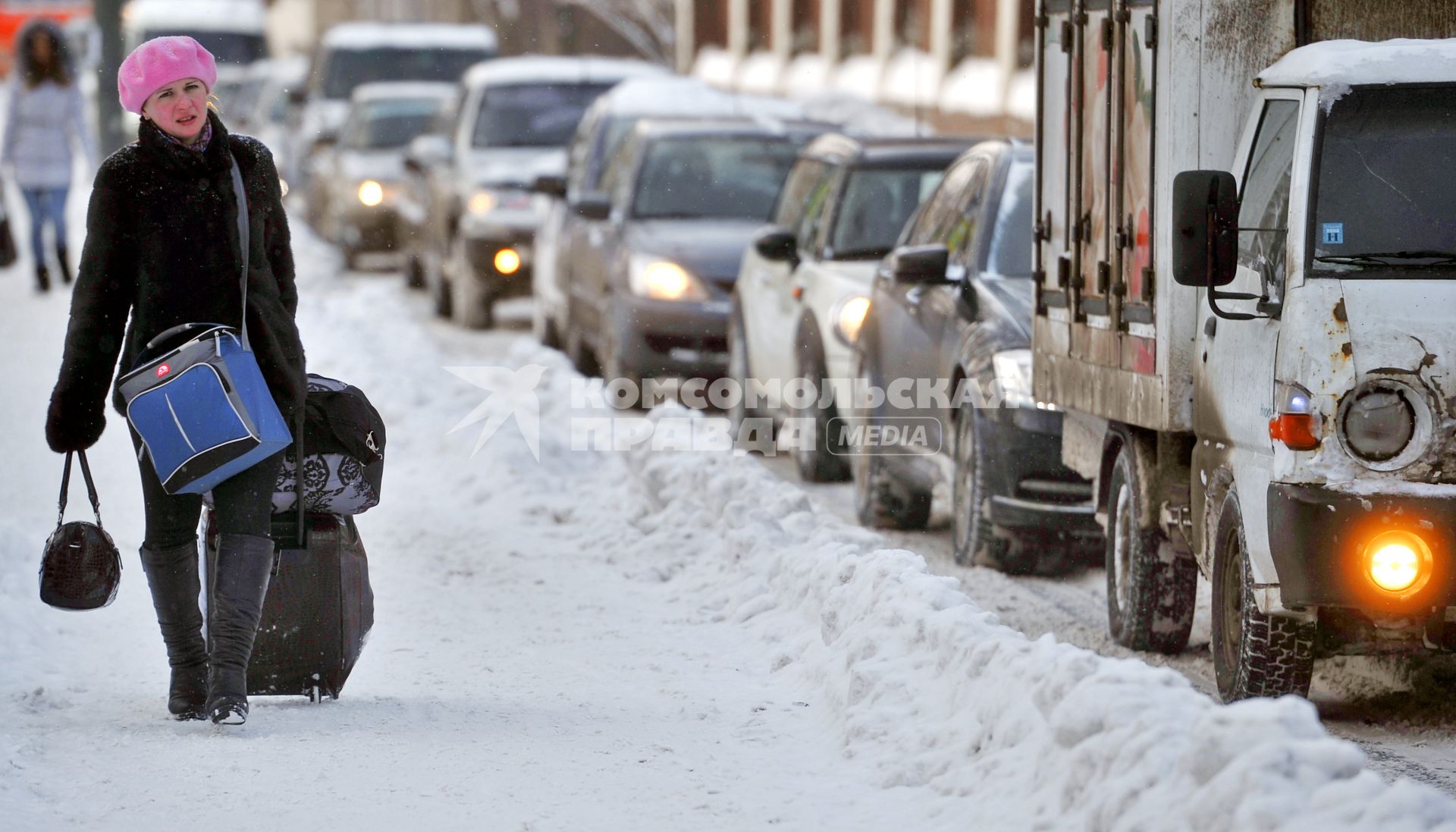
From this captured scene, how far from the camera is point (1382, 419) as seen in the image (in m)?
6.04

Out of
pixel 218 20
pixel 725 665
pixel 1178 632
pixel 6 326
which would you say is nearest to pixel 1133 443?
pixel 1178 632

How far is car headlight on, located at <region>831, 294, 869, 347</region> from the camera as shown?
1127cm

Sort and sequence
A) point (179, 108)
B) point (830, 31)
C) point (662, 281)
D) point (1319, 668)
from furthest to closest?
point (830, 31) < point (662, 281) < point (1319, 668) < point (179, 108)

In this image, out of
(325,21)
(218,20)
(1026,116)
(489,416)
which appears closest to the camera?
(489,416)

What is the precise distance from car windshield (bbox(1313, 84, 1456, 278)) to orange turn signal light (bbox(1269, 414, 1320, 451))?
1.39ft

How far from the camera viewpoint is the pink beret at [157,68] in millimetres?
5848

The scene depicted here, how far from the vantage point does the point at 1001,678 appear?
562 cm

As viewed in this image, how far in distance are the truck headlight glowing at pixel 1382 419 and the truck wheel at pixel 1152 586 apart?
1693 millimetres

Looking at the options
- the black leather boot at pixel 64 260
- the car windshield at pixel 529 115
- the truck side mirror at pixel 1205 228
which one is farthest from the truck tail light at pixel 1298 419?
the car windshield at pixel 529 115

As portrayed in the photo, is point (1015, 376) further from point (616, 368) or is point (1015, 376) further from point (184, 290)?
point (616, 368)

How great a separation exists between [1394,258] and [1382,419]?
18.9 inches

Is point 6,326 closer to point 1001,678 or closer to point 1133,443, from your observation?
point 1133,443

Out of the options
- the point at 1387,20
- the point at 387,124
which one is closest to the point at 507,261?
the point at 387,124

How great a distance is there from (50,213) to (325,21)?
2278 inches
